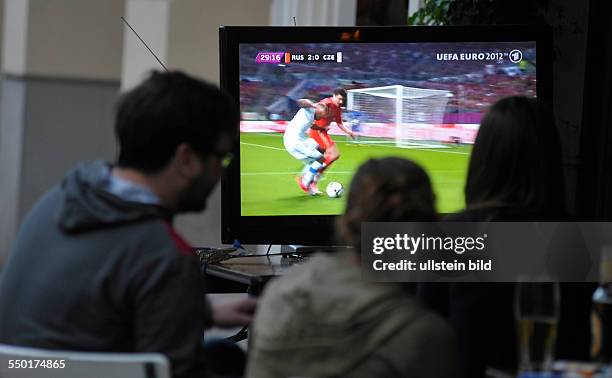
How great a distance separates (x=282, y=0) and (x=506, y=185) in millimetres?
3709

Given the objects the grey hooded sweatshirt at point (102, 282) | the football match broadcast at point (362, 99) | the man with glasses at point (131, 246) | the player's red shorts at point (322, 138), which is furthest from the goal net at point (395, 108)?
the grey hooded sweatshirt at point (102, 282)

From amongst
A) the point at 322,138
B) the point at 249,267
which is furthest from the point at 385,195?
the point at 322,138

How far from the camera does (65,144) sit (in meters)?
7.06

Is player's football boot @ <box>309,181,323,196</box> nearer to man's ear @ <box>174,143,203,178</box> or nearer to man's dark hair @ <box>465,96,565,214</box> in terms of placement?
man's dark hair @ <box>465,96,565,214</box>

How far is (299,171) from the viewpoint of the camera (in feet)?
11.9

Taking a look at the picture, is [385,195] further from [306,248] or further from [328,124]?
[306,248]

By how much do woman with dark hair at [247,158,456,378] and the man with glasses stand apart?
130mm

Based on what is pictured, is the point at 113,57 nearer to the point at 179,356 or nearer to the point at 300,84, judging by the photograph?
the point at 300,84

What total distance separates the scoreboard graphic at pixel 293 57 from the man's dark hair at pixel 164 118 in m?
1.68

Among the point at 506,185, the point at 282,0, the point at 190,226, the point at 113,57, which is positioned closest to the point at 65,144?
the point at 113,57

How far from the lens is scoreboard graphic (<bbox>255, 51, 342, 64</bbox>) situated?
11.8ft

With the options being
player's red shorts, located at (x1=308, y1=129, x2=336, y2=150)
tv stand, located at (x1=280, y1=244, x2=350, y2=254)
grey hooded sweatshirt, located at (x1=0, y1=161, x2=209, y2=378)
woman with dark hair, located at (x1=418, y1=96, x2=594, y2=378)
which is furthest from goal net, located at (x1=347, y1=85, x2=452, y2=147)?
grey hooded sweatshirt, located at (x1=0, y1=161, x2=209, y2=378)

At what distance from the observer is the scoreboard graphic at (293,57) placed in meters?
3.60

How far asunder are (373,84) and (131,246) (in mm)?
1906
